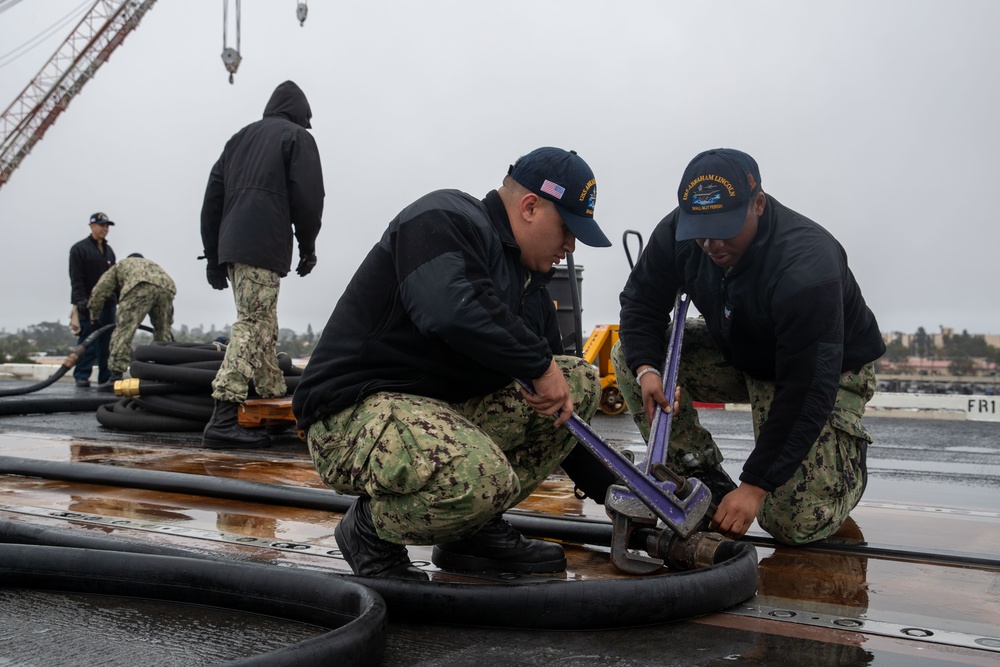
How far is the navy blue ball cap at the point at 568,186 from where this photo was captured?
2457 millimetres

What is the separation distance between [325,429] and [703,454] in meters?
1.49

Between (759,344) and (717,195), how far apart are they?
0.61 metres

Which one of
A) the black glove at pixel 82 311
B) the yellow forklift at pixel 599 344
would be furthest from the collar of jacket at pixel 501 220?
the black glove at pixel 82 311

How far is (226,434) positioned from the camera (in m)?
5.18

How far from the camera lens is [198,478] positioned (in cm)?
356

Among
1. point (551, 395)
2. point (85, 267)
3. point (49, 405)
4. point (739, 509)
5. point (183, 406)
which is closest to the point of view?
point (551, 395)

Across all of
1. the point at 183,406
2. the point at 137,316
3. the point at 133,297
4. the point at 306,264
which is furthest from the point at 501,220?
the point at 137,316

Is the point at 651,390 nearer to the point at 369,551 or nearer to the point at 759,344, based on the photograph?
the point at 759,344

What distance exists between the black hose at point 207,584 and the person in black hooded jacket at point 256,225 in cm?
292

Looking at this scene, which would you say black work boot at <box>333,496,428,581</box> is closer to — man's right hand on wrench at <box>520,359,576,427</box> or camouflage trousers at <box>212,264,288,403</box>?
man's right hand on wrench at <box>520,359,576,427</box>

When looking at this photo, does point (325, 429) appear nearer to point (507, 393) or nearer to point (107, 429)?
point (507, 393)

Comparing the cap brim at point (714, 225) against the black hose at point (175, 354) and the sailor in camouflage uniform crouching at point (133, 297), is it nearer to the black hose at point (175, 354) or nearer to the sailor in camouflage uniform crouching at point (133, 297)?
the black hose at point (175, 354)

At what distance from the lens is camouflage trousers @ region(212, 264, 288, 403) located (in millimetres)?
5117

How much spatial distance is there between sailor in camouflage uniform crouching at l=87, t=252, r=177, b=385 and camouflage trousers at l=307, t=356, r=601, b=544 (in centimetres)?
792
